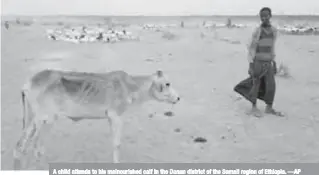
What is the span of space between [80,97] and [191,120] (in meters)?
1.83

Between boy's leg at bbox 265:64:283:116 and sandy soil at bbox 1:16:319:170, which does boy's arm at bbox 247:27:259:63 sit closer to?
boy's leg at bbox 265:64:283:116

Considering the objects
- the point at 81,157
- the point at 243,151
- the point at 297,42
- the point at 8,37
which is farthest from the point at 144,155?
the point at 8,37

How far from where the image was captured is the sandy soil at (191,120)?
11.2ft

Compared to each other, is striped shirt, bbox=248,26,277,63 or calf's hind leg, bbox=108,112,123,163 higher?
striped shirt, bbox=248,26,277,63

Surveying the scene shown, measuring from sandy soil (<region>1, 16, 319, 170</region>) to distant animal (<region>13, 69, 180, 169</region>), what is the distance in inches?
15.9

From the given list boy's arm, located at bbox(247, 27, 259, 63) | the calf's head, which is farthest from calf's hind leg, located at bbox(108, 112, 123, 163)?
boy's arm, located at bbox(247, 27, 259, 63)

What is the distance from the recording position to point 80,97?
116 inches

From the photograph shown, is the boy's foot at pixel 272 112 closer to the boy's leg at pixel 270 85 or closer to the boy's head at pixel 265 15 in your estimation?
the boy's leg at pixel 270 85

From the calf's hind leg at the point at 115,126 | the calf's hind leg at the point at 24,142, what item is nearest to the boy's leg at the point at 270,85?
the calf's hind leg at the point at 115,126

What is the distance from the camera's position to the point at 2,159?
322cm

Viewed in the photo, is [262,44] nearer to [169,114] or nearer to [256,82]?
[256,82]

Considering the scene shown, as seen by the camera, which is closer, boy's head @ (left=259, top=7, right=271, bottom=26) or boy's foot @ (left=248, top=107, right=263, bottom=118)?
boy's head @ (left=259, top=7, right=271, bottom=26)

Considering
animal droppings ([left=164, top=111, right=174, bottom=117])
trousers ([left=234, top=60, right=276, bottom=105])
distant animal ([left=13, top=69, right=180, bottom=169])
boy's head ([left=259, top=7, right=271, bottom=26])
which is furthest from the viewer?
animal droppings ([left=164, top=111, right=174, bottom=117])

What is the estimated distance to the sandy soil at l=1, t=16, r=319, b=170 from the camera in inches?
135
